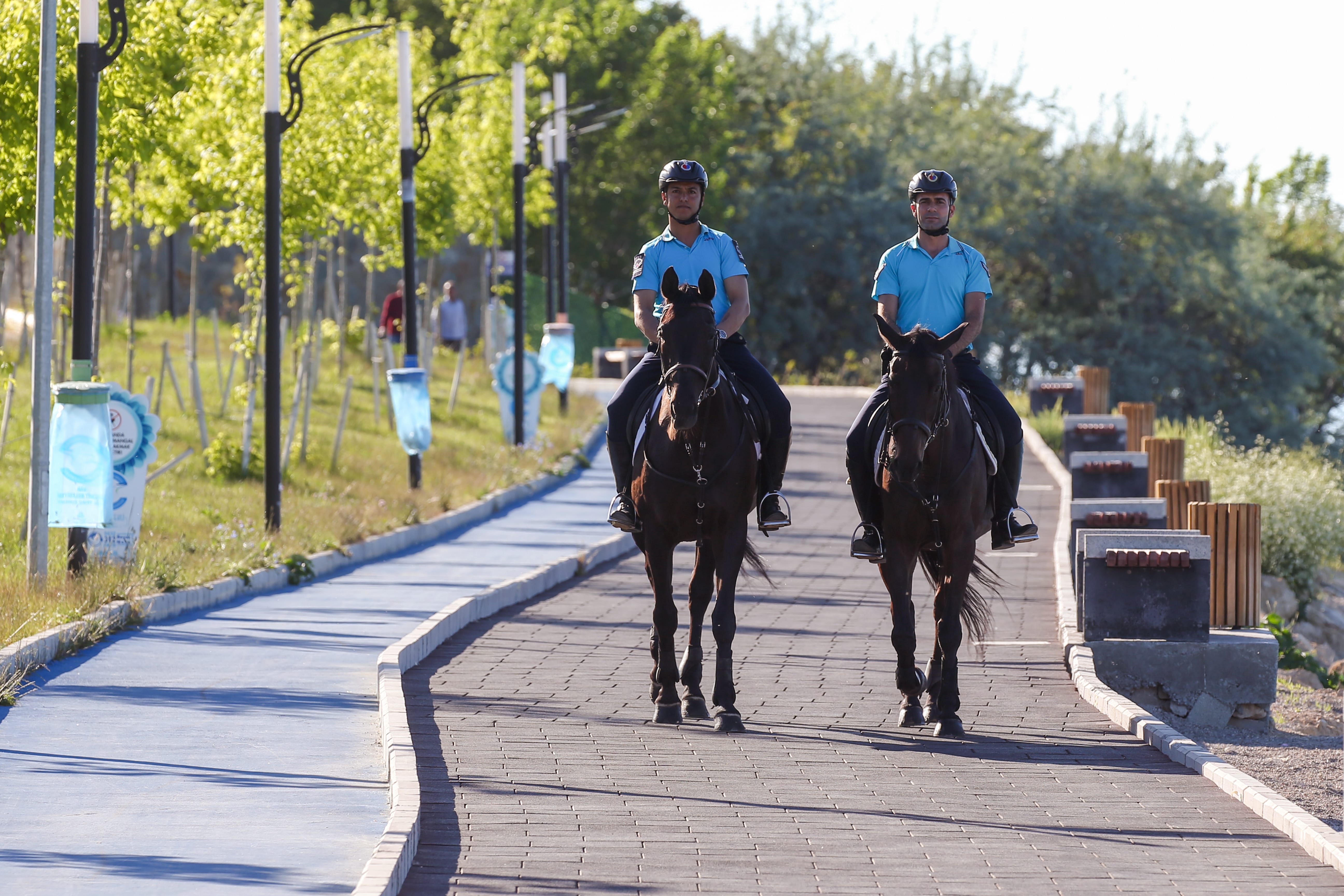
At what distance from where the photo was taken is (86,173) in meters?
14.2

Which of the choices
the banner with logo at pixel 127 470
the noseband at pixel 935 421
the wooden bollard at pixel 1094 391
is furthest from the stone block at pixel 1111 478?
the wooden bollard at pixel 1094 391

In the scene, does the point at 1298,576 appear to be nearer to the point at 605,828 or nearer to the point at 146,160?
the point at 146,160

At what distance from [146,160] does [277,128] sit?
6.31 feet

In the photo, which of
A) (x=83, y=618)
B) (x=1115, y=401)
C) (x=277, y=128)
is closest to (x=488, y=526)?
(x=277, y=128)

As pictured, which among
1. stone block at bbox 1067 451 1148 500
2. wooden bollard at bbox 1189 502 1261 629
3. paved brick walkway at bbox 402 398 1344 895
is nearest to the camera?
paved brick walkway at bbox 402 398 1344 895

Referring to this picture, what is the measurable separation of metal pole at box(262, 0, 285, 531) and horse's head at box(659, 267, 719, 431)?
9615mm

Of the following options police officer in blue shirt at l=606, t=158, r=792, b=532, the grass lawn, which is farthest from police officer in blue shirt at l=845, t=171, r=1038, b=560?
the grass lawn

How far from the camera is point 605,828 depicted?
26.8 ft

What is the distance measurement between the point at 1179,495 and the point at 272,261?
30.6 feet

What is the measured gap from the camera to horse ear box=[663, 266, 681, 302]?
33.1ft

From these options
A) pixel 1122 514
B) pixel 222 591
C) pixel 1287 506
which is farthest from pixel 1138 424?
pixel 222 591

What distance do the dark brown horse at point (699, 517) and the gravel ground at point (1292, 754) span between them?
327 centimetres

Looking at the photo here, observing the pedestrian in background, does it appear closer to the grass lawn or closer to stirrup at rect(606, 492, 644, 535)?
the grass lawn

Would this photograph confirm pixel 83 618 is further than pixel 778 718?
Yes
